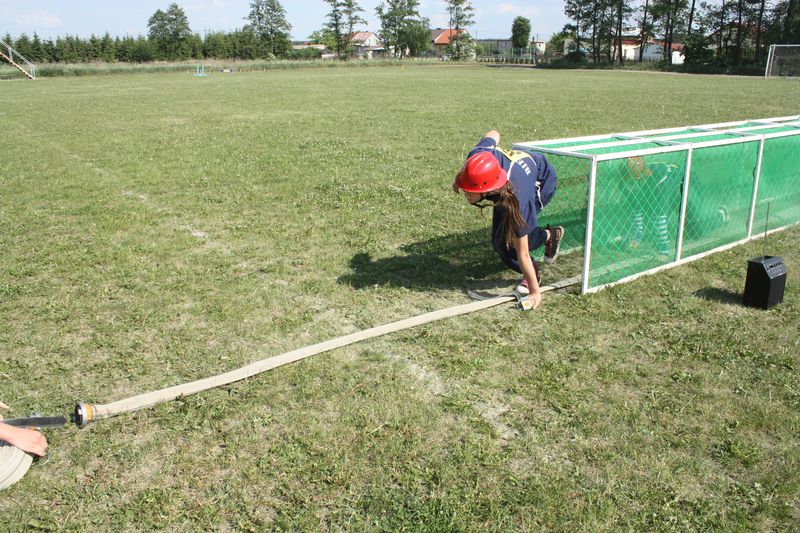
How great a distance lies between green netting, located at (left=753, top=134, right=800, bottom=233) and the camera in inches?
248

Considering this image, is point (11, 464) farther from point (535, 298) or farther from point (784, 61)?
point (784, 61)

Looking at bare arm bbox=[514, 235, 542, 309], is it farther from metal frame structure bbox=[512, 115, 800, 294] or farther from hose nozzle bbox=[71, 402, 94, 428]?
hose nozzle bbox=[71, 402, 94, 428]

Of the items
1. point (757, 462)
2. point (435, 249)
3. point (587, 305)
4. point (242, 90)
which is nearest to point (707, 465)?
point (757, 462)

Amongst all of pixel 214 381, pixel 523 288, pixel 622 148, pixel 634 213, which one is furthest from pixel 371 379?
pixel 622 148

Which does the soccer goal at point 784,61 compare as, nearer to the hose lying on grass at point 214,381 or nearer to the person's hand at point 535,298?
the person's hand at point 535,298

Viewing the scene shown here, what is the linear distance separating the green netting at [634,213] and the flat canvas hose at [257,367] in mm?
610

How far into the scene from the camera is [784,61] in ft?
117

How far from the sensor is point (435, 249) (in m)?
6.47

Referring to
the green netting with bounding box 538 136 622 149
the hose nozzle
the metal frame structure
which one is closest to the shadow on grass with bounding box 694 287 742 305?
the metal frame structure

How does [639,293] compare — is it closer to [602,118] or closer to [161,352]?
[161,352]

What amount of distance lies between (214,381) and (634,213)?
12.1 ft

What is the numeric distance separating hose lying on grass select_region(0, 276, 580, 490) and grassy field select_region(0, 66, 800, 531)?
2.7 inches

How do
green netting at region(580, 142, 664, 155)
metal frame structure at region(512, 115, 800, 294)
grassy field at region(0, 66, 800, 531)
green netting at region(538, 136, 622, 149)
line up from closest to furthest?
grassy field at region(0, 66, 800, 531), metal frame structure at region(512, 115, 800, 294), green netting at region(580, 142, 664, 155), green netting at region(538, 136, 622, 149)

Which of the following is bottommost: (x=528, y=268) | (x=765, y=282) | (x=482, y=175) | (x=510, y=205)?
(x=765, y=282)
